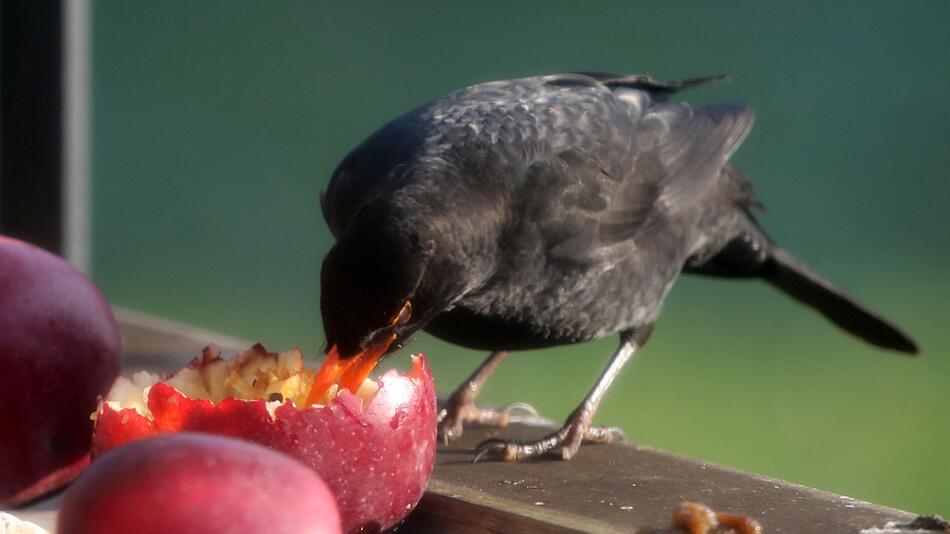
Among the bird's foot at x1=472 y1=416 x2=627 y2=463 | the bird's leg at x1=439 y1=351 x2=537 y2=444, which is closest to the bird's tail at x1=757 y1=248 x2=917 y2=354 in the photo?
the bird's leg at x1=439 y1=351 x2=537 y2=444

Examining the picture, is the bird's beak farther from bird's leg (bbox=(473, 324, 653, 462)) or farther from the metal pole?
the metal pole

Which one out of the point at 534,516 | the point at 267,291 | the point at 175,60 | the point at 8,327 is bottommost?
the point at 267,291

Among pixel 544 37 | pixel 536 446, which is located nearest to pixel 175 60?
pixel 544 37

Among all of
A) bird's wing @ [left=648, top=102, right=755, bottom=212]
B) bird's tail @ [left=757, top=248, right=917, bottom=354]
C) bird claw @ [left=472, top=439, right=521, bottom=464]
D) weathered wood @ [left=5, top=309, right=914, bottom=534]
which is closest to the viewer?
weathered wood @ [left=5, top=309, right=914, bottom=534]

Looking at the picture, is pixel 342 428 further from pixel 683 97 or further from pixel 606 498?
pixel 683 97

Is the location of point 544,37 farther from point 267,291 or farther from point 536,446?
point 536,446
